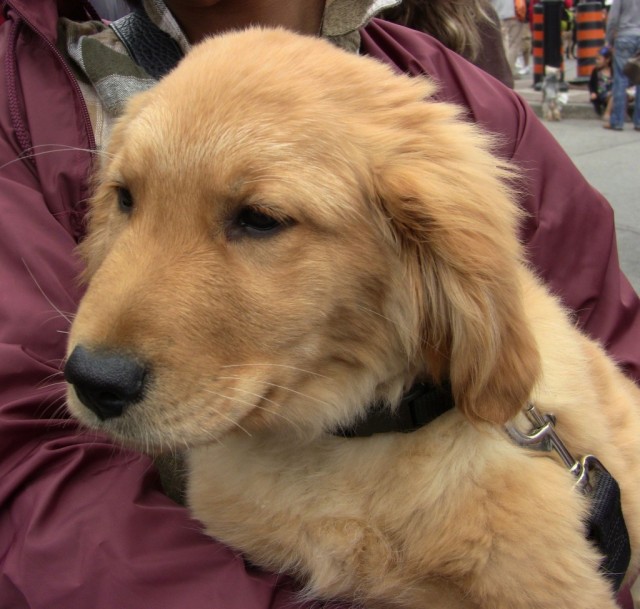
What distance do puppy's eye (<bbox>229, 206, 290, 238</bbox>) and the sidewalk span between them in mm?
11889

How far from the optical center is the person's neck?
2.42m

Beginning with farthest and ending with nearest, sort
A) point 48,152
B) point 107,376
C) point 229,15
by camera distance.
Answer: point 229,15 → point 48,152 → point 107,376

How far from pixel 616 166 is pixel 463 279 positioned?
10.1 meters

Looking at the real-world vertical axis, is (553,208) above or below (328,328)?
below

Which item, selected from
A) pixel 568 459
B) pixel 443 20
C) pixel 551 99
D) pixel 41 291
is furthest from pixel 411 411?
pixel 551 99

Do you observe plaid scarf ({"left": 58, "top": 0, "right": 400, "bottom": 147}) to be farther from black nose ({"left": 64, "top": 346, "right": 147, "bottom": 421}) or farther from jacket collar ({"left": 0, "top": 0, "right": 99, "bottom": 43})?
black nose ({"left": 64, "top": 346, "right": 147, "bottom": 421})

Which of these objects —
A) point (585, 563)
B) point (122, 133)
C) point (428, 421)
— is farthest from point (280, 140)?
point (585, 563)

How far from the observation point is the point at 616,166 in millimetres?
10695

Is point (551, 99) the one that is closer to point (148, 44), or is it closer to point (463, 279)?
point (148, 44)

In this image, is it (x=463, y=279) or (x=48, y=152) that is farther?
(x=48, y=152)

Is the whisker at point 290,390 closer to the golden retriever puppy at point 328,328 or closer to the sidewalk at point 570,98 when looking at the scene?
the golden retriever puppy at point 328,328

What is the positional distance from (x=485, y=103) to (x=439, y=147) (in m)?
0.97

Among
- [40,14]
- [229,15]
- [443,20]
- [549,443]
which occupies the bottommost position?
[549,443]

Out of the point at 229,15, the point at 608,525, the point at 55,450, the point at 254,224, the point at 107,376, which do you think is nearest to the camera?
the point at 107,376
